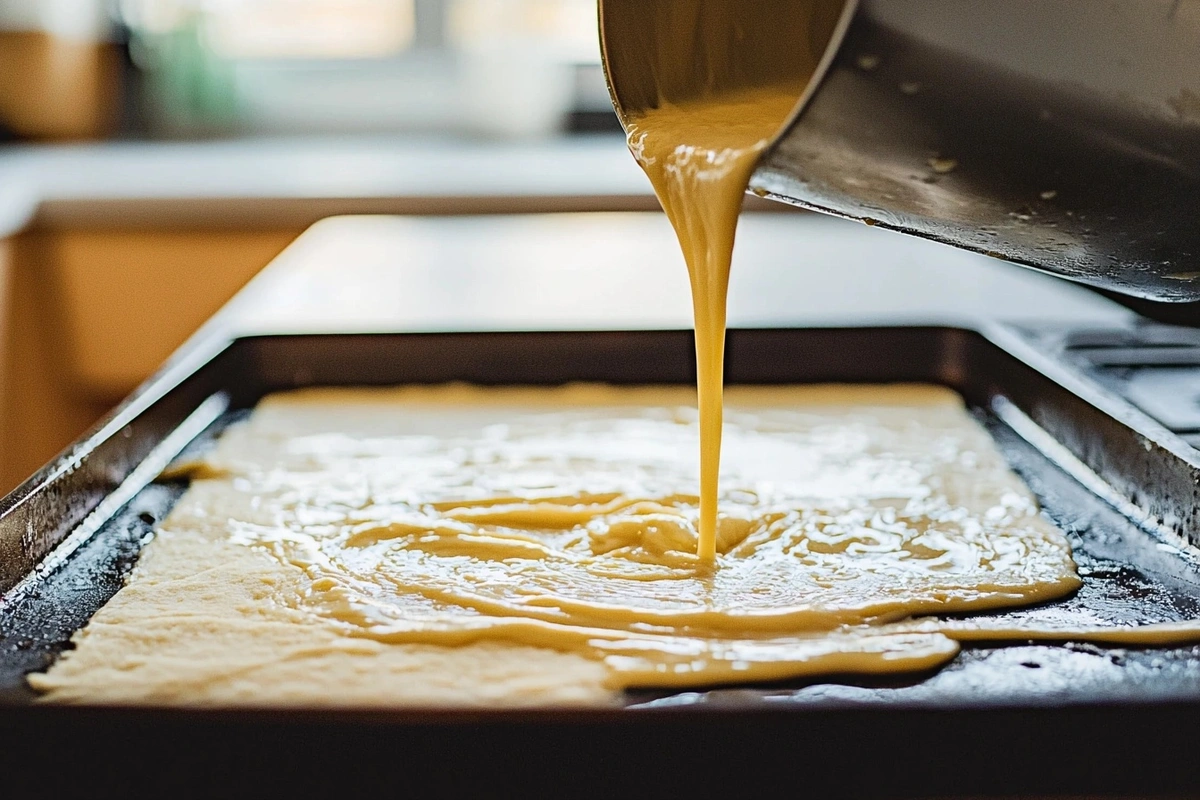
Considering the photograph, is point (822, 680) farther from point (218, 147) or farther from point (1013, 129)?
point (218, 147)

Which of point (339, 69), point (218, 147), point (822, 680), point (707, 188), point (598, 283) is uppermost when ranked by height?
point (339, 69)

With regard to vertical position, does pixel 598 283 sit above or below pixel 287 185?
below

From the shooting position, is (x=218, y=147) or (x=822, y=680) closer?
(x=822, y=680)

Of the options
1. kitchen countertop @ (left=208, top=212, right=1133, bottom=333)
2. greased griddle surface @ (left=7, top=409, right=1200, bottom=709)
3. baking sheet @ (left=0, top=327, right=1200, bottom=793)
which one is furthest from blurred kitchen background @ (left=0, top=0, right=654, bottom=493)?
greased griddle surface @ (left=7, top=409, right=1200, bottom=709)

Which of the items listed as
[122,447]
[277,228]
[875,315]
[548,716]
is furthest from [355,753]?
[277,228]

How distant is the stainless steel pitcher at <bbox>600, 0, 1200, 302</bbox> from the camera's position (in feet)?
2.03

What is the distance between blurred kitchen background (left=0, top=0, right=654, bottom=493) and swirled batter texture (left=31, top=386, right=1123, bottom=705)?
1.13 metres

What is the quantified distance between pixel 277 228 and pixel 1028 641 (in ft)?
6.04

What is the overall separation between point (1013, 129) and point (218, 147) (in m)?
2.57

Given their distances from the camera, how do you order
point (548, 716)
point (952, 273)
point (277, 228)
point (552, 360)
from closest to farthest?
1. point (548, 716)
2. point (552, 360)
3. point (952, 273)
4. point (277, 228)

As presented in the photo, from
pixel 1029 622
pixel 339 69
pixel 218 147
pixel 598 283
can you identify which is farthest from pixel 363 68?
pixel 1029 622

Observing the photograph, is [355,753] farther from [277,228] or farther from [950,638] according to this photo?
[277,228]

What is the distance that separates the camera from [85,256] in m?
2.33

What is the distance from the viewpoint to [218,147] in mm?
2922
